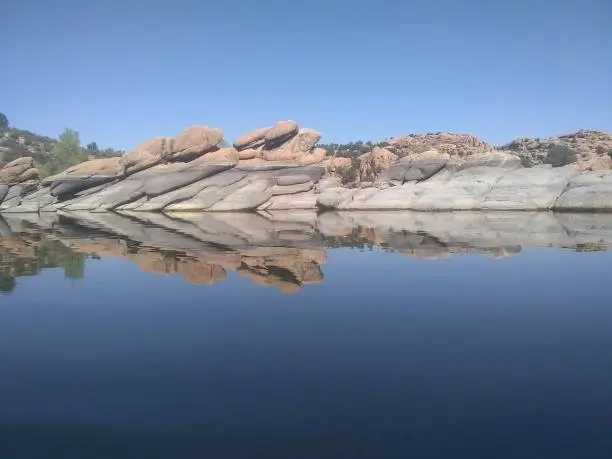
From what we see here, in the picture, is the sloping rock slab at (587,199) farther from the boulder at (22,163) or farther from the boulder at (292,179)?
the boulder at (22,163)

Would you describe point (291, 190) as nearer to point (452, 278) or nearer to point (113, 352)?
point (452, 278)

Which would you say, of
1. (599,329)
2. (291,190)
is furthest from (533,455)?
(291,190)

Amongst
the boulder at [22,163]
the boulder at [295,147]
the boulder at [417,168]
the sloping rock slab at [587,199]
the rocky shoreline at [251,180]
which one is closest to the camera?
the sloping rock slab at [587,199]

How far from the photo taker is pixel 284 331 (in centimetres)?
888

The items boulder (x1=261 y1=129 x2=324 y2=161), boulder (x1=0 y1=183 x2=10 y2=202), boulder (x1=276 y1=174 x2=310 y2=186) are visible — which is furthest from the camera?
boulder (x1=0 y1=183 x2=10 y2=202)

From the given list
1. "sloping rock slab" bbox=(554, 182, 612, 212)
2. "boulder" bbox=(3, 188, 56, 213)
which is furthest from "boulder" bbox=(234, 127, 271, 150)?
"sloping rock slab" bbox=(554, 182, 612, 212)

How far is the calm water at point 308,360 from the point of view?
5.16 meters

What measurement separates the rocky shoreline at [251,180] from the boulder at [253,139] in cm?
12

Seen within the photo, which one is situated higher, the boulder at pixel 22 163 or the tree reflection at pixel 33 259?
the boulder at pixel 22 163

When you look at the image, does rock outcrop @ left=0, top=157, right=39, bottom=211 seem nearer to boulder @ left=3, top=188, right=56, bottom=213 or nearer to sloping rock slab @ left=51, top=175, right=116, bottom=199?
boulder @ left=3, top=188, right=56, bottom=213

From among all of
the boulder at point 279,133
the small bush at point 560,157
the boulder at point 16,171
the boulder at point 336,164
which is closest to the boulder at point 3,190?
the boulder at point 16,171

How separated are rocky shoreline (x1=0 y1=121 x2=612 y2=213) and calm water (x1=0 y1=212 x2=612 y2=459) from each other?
31813 mm

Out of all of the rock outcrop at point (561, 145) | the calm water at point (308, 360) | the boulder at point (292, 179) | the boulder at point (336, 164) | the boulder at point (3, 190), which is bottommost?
the calm water at point (308, 360)

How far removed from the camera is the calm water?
16.9 feet
